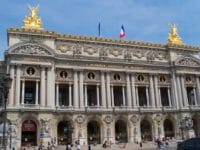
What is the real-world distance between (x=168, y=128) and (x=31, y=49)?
3074cm

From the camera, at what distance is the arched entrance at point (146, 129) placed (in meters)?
57.4

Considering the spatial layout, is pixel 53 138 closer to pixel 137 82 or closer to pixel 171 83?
pixel 137 82

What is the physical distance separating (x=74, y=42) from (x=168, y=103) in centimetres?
2294

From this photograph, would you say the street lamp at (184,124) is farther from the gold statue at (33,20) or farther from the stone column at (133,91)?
the gold statue at (33,20)

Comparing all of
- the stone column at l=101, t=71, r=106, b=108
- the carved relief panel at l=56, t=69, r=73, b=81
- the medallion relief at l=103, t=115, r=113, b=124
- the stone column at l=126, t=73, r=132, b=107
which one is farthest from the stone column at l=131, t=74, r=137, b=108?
the carved relief panel at l=56, t=69, r=73, b=81

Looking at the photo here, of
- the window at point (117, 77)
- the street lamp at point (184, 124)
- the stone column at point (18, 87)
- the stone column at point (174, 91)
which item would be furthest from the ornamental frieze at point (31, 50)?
the street lamp at point (184, 124)

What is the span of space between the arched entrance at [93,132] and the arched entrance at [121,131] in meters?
3.75

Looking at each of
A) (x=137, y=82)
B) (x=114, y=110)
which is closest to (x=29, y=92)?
(x=114, y=110)

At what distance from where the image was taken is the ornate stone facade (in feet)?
162

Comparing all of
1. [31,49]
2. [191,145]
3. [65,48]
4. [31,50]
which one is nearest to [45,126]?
[31,50]

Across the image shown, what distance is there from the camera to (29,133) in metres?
49.2

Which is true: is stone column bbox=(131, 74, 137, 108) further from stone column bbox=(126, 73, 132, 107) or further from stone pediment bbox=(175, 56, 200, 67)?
stone pediment bbox=(175, 56, 200, 67)

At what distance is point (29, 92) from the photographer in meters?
54.0

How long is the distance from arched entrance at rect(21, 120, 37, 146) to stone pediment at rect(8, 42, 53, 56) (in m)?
11.5
